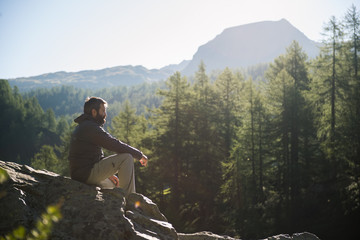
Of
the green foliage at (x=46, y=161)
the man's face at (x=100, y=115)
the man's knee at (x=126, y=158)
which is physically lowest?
the green foliage at (x=46, y=161)

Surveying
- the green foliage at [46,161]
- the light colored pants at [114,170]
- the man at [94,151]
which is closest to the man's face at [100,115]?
the man at [94,151]

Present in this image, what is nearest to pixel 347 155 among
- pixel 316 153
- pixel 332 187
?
pixel 332 187

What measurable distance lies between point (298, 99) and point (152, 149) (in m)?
12.9

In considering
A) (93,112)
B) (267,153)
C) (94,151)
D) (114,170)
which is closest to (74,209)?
(114,170)

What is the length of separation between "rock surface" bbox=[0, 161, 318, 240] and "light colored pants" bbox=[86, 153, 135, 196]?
0.31 metres

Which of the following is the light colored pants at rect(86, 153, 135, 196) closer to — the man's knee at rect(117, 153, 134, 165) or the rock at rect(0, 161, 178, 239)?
the man's knee at rect(117, 153, 134, 165)

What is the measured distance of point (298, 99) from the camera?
23.4 metres

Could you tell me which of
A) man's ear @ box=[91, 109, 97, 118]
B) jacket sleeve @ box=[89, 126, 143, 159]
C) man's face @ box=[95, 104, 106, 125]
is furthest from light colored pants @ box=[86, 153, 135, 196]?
man's ear @ box=[91, 109, 97, 118]

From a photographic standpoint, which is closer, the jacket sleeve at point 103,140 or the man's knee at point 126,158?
the jacket sleeve at point 103,140

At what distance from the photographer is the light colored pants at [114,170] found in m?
5.02

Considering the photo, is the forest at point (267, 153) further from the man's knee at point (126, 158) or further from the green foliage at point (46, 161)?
the man's knee at point (126, 158)

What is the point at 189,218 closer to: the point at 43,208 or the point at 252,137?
the point at 252,137

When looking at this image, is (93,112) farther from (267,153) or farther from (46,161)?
(46,161)

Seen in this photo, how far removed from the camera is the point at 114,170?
509cm
